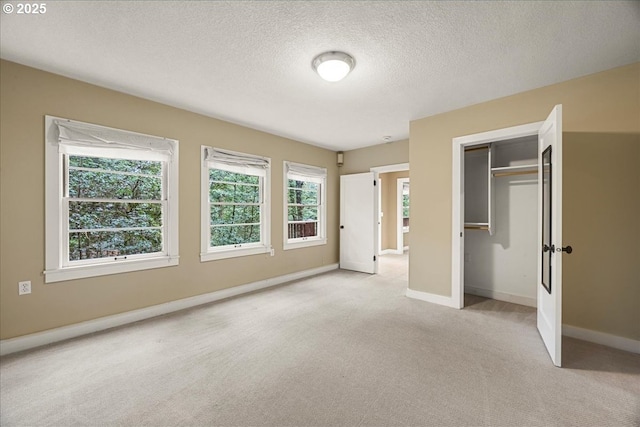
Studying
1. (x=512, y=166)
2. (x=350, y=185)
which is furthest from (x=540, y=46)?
(x=350, y=185)

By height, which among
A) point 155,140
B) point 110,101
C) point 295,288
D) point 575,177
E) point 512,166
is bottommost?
point 295,288

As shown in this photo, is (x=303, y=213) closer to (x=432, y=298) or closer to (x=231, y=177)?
(x=231, y=177)

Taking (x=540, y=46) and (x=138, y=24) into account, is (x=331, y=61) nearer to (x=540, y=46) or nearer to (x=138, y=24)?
(x=138, y=24)

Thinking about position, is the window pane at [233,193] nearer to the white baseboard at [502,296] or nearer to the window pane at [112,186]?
the window pane at [112,186]

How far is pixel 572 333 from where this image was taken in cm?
270

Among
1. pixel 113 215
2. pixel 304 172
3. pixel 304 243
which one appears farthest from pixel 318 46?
pixel 304 243

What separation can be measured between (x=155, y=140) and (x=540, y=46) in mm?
3861

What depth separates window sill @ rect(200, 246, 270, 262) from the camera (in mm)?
3720

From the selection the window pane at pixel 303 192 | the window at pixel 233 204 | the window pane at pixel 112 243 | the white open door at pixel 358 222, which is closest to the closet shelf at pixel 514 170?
the white open door at pixel 358 222

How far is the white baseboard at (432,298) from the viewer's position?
11.6 feet

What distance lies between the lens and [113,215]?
3006 mm

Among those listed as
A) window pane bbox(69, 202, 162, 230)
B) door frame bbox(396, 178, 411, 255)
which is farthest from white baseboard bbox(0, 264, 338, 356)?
door frame bbox(396, 178, 411, 255)

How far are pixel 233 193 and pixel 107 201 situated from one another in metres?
1.57

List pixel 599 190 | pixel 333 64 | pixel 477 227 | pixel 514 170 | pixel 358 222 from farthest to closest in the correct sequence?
pixel 358 222 < pixel 477 227 < pixel 514 170 < pixel 599 190 < pixel 333 64
